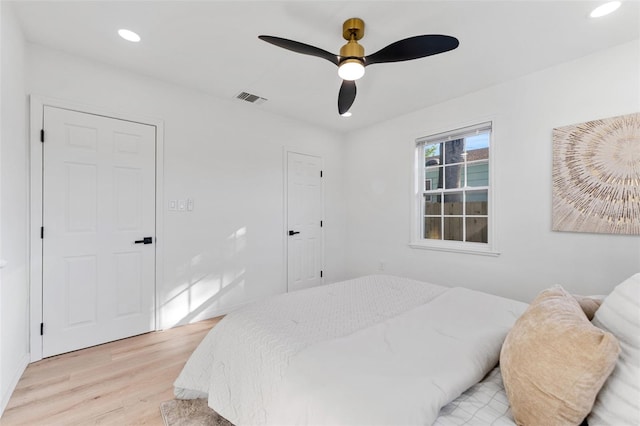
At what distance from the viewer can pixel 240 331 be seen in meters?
1.44

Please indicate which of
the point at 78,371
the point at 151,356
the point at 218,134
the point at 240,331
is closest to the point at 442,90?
the point at 218,134

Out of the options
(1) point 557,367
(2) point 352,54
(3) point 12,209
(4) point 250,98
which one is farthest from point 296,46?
(3) point 12,209

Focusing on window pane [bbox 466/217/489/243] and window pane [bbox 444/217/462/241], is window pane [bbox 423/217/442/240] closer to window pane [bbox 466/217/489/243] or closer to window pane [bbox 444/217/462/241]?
window pane [bbox 444/217/462/241]

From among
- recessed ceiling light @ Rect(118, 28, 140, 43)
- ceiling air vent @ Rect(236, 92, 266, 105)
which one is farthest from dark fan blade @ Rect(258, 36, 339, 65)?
ceiling air vent @ Rect(236, 92, 266, 105)

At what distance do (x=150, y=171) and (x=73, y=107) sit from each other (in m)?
0.77

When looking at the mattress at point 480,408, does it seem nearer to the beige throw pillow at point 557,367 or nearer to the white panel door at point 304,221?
the beige throw pillow at point 557,367

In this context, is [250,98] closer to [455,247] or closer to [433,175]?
[433,175]

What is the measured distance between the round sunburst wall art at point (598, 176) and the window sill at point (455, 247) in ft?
2.12

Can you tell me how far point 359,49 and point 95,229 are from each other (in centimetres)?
272

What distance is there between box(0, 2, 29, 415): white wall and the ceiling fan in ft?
5.55

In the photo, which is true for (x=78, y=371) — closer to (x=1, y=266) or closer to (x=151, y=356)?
(x=151, y=356)

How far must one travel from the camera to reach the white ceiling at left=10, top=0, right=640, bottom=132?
5.99ft

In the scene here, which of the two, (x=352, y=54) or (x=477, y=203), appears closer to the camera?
(x=352, y=54)

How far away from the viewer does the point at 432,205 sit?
3562mm
